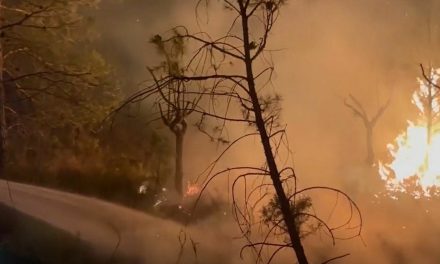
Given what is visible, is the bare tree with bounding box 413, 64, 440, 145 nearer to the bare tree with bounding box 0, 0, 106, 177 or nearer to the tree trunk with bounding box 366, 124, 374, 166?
the tree trunk with bounding box 366, 124, 374, 166

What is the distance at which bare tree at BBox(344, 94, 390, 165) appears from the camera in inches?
957

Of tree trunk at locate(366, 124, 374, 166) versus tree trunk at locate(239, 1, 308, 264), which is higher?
tree trunk at locate(366, 124, 374, 166)

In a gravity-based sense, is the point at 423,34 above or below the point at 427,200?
above

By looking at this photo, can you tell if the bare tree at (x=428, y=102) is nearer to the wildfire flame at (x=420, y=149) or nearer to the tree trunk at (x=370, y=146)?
the wildfire flame at (x=420, y=149)

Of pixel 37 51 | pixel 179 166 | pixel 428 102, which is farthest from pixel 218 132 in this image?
pixel 428 102

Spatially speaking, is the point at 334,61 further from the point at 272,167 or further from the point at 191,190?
the point at 272,167

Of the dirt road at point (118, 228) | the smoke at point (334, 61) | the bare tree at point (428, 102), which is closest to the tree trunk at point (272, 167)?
the dirt road at point (118, 228)

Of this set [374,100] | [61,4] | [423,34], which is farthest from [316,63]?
[61,4]

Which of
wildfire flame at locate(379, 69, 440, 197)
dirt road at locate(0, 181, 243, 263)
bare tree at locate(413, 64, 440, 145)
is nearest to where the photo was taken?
dirt road at locate(0, 181, 243, 263)

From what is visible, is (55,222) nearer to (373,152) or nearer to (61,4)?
(61,4)

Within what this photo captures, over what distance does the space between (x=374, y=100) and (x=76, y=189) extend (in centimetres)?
1528

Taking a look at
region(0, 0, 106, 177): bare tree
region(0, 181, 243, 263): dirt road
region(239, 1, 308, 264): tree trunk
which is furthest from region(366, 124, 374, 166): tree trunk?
region(239, 1, 308, 264): tree trunk

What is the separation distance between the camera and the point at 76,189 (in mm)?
14406

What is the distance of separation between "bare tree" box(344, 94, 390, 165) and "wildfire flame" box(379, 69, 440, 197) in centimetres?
69
